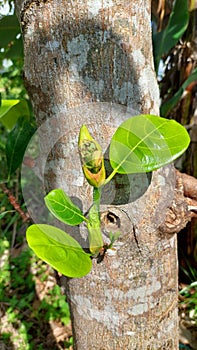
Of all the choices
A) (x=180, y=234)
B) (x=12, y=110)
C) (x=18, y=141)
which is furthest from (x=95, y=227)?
(x=180, y=234)

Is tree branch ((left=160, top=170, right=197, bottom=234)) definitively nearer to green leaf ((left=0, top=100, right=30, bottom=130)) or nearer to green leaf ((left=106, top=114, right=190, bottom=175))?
green leaf ((left=106, top=114, right=190, bottom=175))

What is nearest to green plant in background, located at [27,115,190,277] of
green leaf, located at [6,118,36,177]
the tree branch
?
the tree branch

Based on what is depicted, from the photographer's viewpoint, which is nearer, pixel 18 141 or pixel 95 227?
pixel 95 227

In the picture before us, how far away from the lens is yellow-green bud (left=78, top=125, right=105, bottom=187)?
0.39 meters

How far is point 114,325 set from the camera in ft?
1.82

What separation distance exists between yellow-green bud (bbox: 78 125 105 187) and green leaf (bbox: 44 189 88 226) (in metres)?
0.04

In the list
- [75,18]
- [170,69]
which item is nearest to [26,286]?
[170,69]

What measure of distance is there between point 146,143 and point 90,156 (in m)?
0.07

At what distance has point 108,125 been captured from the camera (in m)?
0.47

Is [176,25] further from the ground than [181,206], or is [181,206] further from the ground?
[176,25]

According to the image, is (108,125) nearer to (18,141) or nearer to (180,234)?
(18,141)

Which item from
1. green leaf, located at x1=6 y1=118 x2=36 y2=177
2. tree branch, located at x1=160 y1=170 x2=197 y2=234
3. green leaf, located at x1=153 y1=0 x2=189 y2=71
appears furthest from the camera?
green leaf, located at x1=153 y1=0 x2=189 y2=71

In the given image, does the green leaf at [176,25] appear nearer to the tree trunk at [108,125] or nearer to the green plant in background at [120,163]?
the tree trunk at [108,125]

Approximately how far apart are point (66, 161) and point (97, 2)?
0.63 ft
